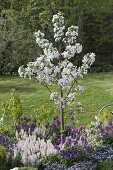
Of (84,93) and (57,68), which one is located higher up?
(57,68)

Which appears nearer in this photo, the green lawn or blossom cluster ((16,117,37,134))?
blossom cluster ((16,117,37,134))

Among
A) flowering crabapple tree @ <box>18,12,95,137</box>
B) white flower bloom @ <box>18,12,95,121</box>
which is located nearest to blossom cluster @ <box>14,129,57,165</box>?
white flower bloom @ <box>18,12,95,121</box>

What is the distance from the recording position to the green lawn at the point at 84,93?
1308cm

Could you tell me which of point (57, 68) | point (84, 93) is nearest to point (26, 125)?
point (57, 68)

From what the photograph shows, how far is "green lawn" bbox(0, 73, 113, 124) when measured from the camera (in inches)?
515

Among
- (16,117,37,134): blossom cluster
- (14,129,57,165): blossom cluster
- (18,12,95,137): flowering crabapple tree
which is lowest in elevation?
(14,129,57,165): blossom cluster

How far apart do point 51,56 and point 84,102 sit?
23.6 ft

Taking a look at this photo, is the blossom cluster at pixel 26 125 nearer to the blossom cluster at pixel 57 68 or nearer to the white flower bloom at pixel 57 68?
the white flower bloom at pixel 57 68

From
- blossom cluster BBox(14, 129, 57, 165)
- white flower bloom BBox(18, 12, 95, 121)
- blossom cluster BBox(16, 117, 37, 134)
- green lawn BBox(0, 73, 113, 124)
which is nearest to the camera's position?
blossom cluster BBox(14, 129, 57, 165)

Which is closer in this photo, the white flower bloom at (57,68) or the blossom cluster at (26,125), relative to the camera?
the white flower bloom at (57,68)

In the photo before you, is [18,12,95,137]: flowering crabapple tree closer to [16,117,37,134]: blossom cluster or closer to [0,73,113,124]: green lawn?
[16,117,37,134]: blossom cluster

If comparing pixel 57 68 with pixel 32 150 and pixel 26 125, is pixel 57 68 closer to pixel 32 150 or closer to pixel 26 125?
pixel 26 125

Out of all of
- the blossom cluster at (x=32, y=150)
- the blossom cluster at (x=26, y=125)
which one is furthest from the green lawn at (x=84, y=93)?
the blossom cluster at (x=32, y=150)

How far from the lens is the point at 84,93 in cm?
1625
